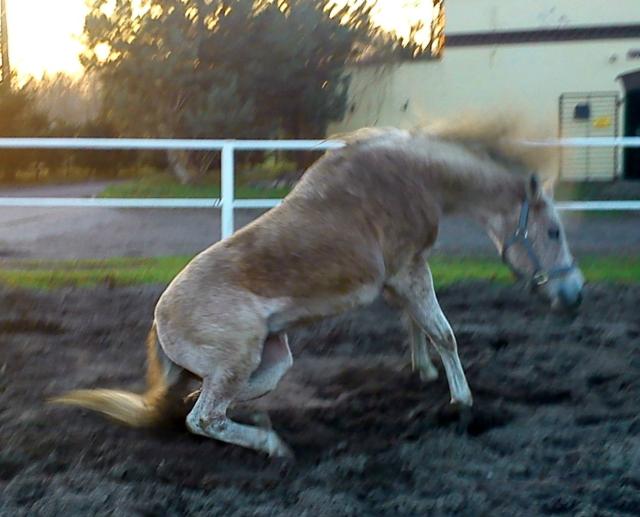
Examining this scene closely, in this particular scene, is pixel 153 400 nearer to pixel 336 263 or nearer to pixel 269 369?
pixel 269 369

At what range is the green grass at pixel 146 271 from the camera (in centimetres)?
842

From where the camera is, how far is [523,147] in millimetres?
4820

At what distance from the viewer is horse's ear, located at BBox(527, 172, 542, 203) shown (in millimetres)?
4680

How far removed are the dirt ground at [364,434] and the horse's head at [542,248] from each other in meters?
0.61

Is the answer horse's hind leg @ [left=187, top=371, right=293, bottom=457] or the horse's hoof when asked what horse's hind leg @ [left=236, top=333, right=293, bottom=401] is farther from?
the horse's hoof

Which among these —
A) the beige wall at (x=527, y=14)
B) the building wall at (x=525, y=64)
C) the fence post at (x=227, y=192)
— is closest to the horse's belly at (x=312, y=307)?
the fence post at (x=227, y=192)

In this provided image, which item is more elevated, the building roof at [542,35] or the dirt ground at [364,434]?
the building roof at [542,35]

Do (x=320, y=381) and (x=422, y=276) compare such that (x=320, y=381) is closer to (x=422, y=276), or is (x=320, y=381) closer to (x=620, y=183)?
(x=422, y=276)

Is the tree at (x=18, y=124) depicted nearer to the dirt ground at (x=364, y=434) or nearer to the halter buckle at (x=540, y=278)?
the dirt ground at (x=364, y=434)

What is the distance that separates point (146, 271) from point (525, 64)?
474 inches

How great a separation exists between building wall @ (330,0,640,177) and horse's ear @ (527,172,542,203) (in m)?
13.1

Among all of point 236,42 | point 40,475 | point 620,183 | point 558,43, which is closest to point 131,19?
point 236,42

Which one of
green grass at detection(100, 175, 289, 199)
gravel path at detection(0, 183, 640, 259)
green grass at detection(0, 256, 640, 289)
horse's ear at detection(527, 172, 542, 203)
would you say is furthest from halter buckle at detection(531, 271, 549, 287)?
green grass at detection(100, 175, 289, 199)

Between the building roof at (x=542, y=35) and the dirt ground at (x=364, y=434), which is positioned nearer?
the dirt ground at (x=364, y=434)
